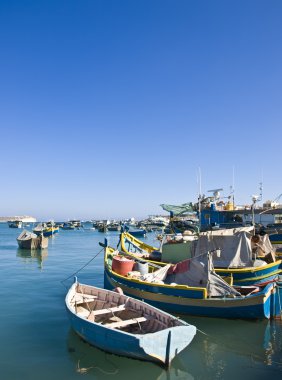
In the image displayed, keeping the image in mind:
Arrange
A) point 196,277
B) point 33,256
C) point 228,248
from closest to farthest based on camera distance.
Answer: point 196,277
point 228,248
point 33,256

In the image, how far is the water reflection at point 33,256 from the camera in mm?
36500

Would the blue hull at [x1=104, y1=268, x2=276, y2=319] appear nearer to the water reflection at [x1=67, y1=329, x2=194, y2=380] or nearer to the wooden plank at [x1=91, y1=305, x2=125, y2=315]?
the wooden plank at [x1=91, y1=305, x2=125, y2=315]

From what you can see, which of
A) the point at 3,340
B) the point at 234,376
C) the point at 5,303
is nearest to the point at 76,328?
the point at 3,340

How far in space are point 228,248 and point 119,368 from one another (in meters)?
11.1

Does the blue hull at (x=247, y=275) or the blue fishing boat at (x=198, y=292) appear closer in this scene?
Result: the blue fishing boat at (x=198, y=292)

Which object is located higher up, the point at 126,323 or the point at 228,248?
the point at 228,248

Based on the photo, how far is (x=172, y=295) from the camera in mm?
15484

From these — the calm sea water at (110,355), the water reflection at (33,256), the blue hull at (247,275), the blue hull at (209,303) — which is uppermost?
the blue hull at (247,275)

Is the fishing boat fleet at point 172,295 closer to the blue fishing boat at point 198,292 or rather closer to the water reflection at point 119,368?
the blue fishing boat at point 198,292

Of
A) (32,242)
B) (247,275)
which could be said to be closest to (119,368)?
(247,275)

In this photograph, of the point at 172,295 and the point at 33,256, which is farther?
the point at 33,256

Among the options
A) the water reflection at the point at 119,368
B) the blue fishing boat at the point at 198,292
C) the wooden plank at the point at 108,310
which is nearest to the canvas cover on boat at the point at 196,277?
the blue fishing boat at the point at 198,292

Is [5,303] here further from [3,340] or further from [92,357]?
[92,357]

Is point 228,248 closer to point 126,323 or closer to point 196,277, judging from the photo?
point 196,277
